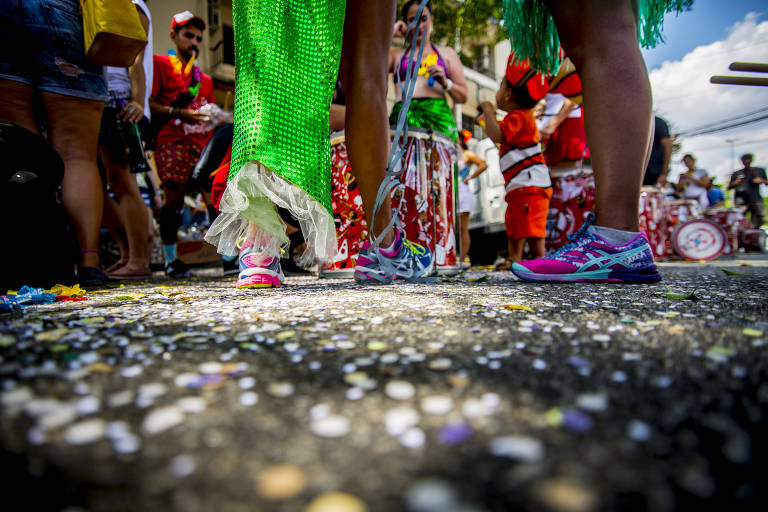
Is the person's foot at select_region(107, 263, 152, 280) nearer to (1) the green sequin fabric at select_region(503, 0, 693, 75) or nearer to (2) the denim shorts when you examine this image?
(2) the denim shorts

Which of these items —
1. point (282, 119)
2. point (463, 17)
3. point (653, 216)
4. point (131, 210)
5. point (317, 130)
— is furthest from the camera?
point (463, 17)

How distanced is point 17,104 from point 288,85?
166cm

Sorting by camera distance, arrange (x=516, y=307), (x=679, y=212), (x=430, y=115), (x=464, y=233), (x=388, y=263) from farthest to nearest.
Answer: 1. (x=679, y=212)
2. (x=464, y=233)
3. (x=430, y=115)
4. (x=388, y=263)
5. (x=516, y=307)

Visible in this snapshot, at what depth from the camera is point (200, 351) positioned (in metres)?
0.63

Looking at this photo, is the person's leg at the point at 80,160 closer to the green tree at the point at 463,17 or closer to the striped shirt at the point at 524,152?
the striped shirt at the point at 524,152

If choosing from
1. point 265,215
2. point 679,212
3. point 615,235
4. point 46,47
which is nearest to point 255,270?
point 265,215

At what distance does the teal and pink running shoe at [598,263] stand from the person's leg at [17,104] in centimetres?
264

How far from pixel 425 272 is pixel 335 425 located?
1.67 metres

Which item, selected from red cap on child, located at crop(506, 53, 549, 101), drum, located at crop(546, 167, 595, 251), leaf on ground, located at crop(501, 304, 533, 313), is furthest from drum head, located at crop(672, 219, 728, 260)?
leaf on ground, located at crop(501, 304, 533, 313)

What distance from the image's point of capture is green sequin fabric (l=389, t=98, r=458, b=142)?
2.87 meters

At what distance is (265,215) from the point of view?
4.99 ft

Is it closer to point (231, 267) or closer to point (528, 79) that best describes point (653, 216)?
point (528, 79)

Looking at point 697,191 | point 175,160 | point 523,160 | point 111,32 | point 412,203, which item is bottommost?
point 412,203

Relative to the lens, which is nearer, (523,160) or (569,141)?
(523,160)
